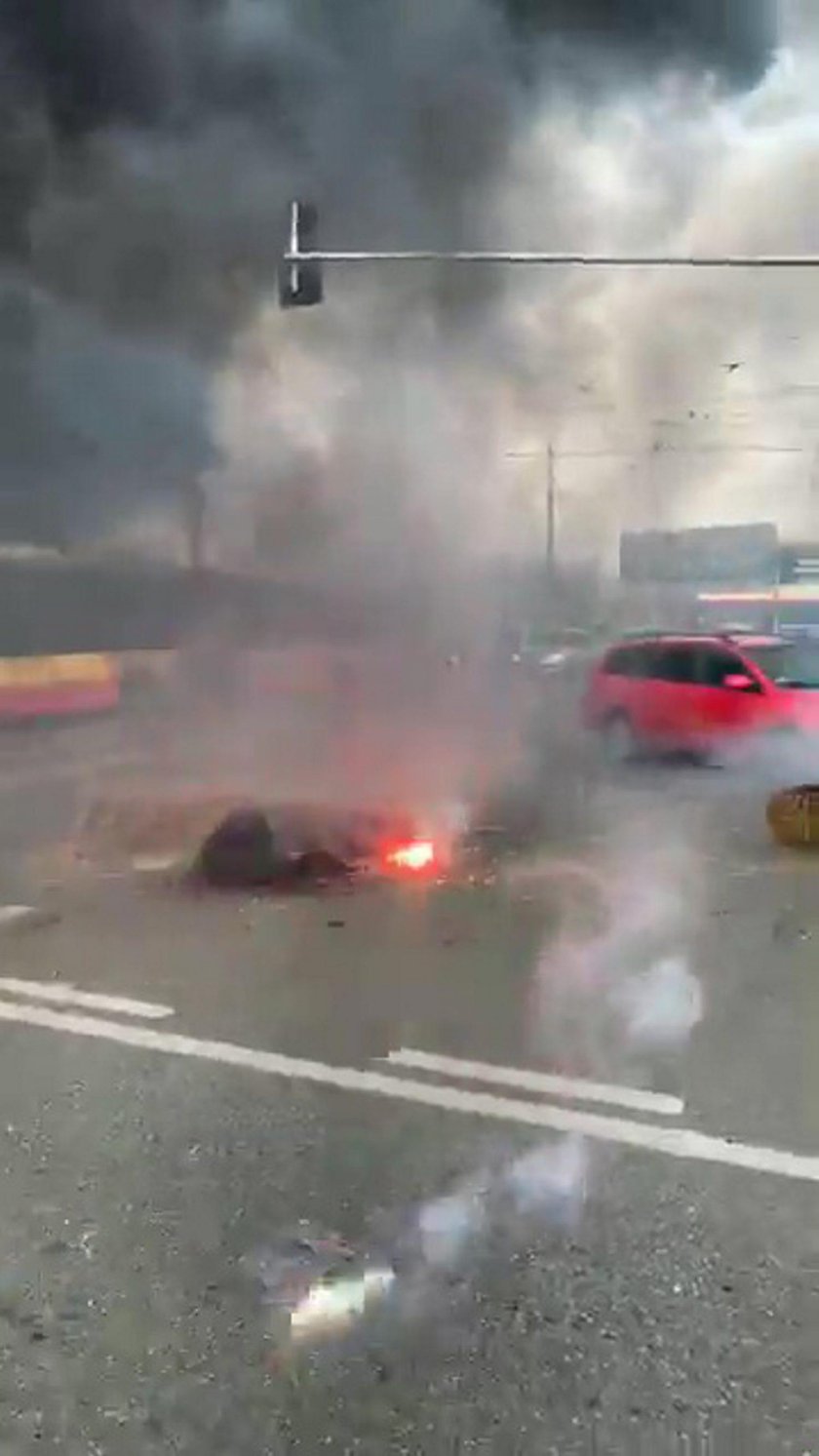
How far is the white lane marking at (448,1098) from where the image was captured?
8.98 feet

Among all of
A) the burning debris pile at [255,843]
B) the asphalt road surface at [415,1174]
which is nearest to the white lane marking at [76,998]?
the asphalt road surface at [415,1174]

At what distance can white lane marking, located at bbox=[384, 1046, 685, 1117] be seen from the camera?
304 cm

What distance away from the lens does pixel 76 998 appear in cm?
390

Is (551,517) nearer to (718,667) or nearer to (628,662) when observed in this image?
(628,662)

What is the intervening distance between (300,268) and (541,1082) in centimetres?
607

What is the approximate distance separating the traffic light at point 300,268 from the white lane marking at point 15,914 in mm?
4378

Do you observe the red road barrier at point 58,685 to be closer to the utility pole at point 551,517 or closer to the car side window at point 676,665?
the utility pole at point 551,517

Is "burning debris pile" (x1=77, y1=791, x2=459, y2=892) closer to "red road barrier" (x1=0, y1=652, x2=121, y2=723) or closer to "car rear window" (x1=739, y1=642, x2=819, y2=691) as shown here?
"car rear window" (x1=739, y1=642, x2=819, y2=691)

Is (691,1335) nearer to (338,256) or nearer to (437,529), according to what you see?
(338,256)

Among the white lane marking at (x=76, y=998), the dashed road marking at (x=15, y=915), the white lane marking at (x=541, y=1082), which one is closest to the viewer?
the white lane marking at (x=541, y=1082)

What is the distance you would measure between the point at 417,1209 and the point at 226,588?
301 inches

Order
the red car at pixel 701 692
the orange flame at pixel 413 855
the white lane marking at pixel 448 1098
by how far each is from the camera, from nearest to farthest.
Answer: the white lane marking at pixel 448 1098 < the orange flame at pixel 413 855 < the red car at pixel 701 692

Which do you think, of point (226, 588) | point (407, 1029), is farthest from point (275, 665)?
point (407, 1029)

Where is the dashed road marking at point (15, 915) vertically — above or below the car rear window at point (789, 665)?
below
